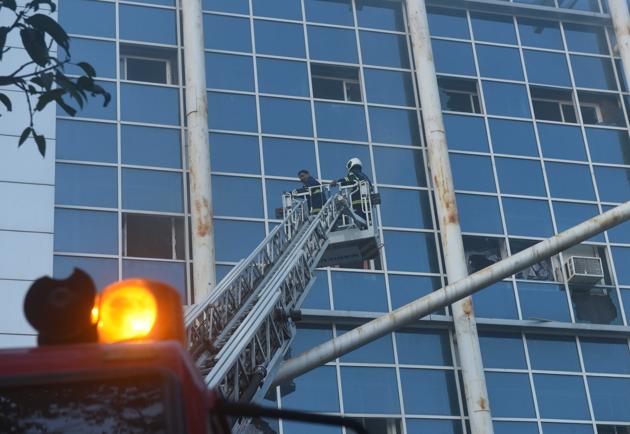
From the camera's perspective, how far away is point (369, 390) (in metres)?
20.5

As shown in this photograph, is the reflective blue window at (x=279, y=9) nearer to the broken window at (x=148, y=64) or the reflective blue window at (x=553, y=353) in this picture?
the broken window at (x=148, y=64)

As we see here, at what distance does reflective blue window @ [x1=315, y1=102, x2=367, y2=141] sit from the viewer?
2269 centimetres

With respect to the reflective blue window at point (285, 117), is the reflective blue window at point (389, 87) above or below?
above

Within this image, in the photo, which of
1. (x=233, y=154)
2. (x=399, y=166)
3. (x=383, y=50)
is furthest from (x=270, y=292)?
(x=383, y=50)

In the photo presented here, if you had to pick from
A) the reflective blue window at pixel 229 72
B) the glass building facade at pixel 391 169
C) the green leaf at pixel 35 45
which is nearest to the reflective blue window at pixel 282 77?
the glass building facade at pixel 391 169

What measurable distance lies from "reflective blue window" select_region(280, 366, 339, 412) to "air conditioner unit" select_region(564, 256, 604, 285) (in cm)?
554

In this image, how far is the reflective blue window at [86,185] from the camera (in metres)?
20.4

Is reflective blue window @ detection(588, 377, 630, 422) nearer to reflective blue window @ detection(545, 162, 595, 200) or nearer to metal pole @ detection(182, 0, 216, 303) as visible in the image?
reflective blue window @ detection(545, 162, 595, 200)

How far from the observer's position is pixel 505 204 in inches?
906

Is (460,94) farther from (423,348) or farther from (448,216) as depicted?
(423,348)

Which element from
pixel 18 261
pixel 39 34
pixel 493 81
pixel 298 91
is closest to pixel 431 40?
pixel 493 81

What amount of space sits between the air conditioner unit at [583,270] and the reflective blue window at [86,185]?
9.25 metres

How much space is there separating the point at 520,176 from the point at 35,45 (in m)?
18.0

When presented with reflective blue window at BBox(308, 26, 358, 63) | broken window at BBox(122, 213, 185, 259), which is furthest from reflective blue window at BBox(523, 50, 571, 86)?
broken window at BBox(122, 213, 185, 259)
